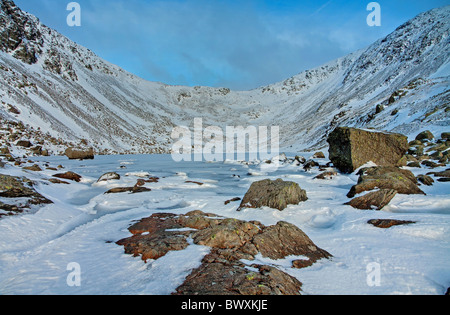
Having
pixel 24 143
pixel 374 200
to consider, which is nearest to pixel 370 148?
pixel 374 200

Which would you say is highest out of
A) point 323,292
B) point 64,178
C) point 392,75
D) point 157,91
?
point 157,91

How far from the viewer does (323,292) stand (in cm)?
352

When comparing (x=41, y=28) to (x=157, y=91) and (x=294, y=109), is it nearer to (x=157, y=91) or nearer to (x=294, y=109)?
(x=157, y=91)

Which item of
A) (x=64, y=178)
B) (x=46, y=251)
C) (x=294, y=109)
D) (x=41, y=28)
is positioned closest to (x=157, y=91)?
(x=41, y=28)

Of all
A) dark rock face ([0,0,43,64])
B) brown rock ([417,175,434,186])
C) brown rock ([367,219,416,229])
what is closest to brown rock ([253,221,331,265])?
brown rock ([367,219,416,229])

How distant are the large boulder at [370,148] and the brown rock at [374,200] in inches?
349

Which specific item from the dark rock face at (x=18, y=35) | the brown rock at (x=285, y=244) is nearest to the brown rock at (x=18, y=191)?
the brown rock at (x=285, y=244)

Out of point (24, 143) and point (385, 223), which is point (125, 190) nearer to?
point (385, 223)

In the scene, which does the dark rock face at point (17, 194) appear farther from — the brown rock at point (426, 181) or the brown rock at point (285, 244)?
the brown rock at point (426, 181)

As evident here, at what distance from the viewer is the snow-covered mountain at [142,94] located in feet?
130

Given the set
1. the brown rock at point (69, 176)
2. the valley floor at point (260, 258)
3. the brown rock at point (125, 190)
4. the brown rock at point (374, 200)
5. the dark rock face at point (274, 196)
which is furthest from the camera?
the brown rock at point (69, 176)

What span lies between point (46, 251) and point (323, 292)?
18.0 ft

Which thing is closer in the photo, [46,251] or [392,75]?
[46,251]

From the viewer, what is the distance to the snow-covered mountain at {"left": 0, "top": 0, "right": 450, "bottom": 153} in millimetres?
39625
